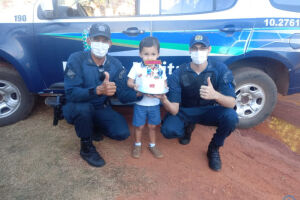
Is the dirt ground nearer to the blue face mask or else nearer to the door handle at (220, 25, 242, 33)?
the blue face mask

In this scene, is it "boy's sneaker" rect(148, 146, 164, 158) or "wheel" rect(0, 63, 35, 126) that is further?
"wheel" rect(0, 63, 35, 126)

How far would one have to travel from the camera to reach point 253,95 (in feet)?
9.61

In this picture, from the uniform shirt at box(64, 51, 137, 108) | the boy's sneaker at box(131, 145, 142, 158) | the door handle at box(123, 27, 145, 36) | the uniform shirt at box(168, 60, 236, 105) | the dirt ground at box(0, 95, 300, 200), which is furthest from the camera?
the door handle at box(123, 27, 145, 36)

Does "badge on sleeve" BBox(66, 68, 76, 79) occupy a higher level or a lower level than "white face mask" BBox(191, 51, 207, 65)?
lower

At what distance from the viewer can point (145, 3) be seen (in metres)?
2.58

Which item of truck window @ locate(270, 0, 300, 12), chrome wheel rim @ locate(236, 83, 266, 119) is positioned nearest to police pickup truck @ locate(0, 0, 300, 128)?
truck window @ locate(270, 0, 300, 12)

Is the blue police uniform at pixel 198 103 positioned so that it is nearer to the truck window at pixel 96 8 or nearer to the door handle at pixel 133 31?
the door handle at pixel 133 31

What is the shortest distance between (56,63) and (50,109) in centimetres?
104

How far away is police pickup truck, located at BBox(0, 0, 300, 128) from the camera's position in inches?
101

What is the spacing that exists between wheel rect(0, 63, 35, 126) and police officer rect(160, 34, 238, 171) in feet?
6.49

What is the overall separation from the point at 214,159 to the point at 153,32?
164 centimetres

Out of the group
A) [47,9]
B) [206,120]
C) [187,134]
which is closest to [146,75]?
[206,120]

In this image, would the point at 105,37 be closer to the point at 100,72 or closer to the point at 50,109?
the point at 100,72

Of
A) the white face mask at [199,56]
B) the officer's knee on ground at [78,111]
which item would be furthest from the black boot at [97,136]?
the white face mask at [199,56]
